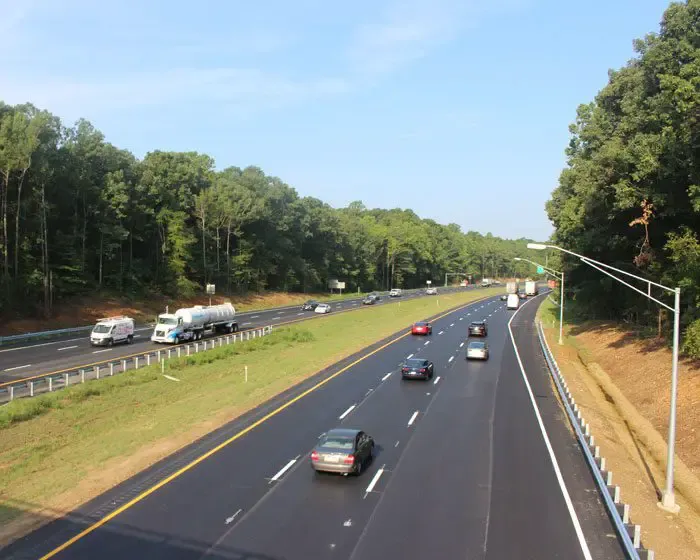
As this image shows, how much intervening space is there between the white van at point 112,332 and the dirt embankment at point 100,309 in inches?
434

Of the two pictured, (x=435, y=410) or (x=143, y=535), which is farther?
(x=435, y=410)

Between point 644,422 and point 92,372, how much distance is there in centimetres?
3113

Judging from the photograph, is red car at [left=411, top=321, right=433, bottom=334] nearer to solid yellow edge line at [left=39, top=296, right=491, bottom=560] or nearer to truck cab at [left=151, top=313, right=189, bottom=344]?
truck cab at [left=151, top=313, right=189, bottom=344]

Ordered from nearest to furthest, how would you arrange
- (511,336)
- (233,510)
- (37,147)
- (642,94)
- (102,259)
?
(233,510) < (642,94) < (37,147) < (511,336) < (102,259)

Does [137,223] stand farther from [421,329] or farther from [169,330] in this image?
[421,329]

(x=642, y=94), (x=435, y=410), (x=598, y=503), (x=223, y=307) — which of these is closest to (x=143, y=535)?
(x=598, y=503)

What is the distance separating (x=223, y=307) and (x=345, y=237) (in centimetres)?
8686

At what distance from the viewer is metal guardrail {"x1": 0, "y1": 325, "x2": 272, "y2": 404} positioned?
30.0 m

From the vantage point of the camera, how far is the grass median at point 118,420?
17.6 m

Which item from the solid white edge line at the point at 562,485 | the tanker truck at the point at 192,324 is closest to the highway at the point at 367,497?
the solid white edge line at the point at 562,485

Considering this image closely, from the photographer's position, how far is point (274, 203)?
11244 centimetres

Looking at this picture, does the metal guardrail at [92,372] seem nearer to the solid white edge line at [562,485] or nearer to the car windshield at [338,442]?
the car windshield at [338,442]

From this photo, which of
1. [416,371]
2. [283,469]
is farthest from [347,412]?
[416,371]

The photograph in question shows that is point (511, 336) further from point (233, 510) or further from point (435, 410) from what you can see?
point (233, 510)
